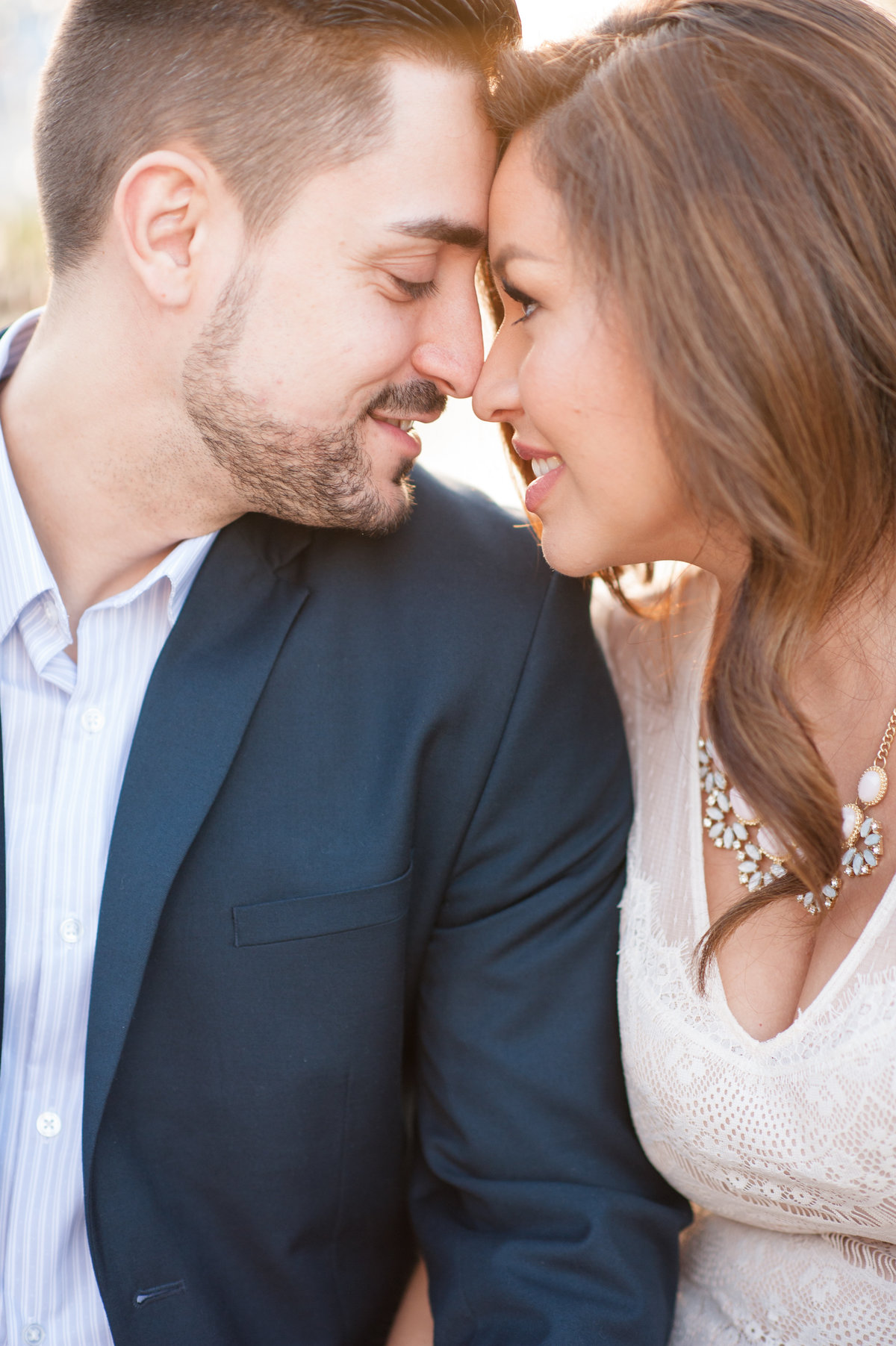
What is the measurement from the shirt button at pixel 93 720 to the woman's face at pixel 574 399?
68 centimetres

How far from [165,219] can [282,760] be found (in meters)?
0.79

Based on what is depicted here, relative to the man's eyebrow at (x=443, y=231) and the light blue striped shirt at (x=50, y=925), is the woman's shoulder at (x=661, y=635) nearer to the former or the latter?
the man's eyebrow at (x=443, y=231)

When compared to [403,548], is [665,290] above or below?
above

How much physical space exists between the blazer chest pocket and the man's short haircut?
0.94 m

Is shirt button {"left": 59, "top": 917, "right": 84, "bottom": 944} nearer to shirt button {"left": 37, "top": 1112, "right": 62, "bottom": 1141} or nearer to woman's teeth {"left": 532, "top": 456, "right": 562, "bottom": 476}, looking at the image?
shirt button {"left": 37, "top": 1112, "right": 62, "bottom": 1141}

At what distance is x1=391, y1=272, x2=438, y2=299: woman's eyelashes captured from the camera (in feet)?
5.17

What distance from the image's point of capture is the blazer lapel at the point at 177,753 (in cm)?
140

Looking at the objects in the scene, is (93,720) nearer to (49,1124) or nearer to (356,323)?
(49,1124)

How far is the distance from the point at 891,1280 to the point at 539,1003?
569 mm

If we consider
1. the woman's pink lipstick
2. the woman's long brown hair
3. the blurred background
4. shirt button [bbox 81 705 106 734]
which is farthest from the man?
the blurred background

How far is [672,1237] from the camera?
5.30 feet

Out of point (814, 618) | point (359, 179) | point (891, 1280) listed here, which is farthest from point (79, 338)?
point (891, 1280)

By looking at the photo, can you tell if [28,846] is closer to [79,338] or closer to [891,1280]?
[79,338]

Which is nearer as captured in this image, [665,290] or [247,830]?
[665,290]
